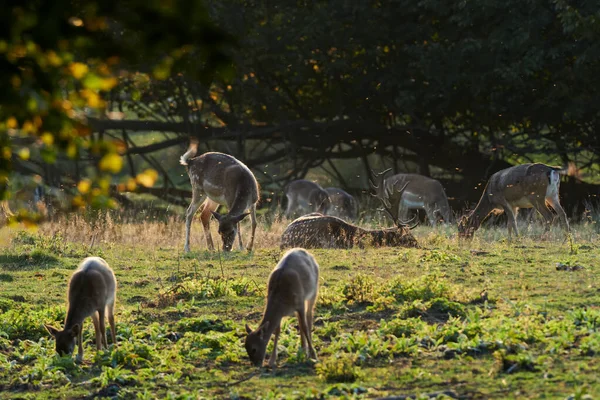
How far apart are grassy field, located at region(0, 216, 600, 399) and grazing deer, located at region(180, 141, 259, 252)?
2083mm

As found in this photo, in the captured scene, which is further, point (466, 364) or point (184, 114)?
point (184, 114)

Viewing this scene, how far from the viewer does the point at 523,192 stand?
815 inches

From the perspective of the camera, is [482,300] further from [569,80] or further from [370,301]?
[569,80]

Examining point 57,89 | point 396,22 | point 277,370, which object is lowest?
point 277,370

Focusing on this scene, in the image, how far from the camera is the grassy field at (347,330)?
786cm

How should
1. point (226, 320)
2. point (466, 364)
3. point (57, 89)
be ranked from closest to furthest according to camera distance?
point (57, 89) < point (466, 364) < point (226, 320)

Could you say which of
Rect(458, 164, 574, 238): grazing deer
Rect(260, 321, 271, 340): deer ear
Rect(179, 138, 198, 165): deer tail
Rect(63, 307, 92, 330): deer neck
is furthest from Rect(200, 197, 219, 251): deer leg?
Rect(260, 321, 271, 340): deer ear

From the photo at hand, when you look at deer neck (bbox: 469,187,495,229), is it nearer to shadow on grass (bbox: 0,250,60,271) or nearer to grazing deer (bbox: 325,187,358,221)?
grazing deer (bbox: 325,187,358,221)

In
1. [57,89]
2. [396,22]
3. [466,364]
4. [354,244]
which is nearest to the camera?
[57,89]

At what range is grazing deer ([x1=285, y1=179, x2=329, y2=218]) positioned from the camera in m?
26.7

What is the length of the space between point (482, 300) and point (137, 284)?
4.57 m

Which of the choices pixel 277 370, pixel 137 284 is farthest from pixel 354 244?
pixel 277 370

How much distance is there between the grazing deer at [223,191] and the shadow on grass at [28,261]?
2.51 meters

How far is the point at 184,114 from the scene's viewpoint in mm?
30547
